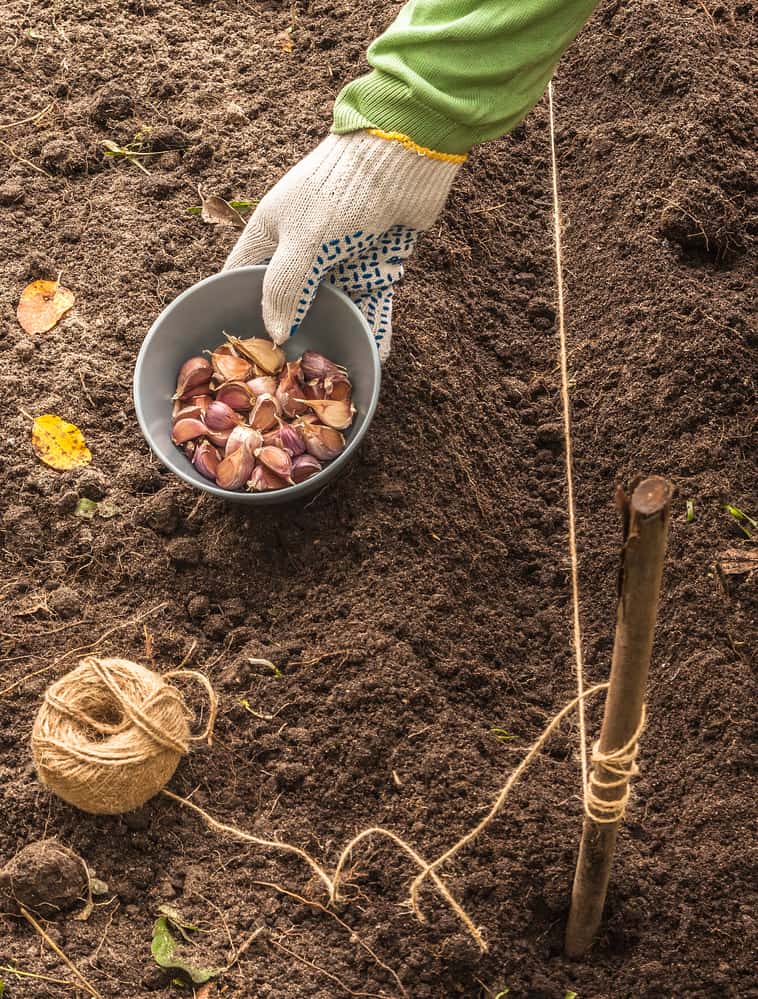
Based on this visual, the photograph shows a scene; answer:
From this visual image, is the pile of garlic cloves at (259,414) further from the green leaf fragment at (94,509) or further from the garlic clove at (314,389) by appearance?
the green leaf fragment at (94,509)

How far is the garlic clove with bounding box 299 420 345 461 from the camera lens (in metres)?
2.26

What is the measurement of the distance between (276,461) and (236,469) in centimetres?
9

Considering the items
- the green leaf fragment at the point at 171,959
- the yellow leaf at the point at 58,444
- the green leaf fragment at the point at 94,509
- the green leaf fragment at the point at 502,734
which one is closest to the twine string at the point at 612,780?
the green leaf fragment at the point at 502,734

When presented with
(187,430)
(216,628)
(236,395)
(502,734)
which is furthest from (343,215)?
(502,734)

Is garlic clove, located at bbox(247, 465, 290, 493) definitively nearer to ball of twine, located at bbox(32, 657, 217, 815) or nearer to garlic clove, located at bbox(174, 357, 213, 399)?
garlic clove, located at bbox(174, 357, 213, 399)

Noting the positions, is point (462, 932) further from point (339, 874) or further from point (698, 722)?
point (698, 722)

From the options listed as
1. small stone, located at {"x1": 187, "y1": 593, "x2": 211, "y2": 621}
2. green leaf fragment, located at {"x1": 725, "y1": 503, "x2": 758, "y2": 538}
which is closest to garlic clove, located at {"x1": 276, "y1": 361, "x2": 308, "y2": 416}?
small stone, located at {"x1": 187, "y1": 593, "x2": 211, "y2": 621}

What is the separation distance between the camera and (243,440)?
223cm

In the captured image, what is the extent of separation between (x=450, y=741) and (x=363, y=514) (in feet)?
1.81

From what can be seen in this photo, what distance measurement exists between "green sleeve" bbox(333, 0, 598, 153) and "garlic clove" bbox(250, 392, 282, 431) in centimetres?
60

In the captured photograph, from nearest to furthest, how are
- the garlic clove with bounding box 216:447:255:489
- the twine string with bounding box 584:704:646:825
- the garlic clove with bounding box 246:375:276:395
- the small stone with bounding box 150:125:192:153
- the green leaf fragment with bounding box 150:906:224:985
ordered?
the twine string with bounding box 584:704:646:825
the green leaf fragment with bounding box 150:906:224:985
the garlic clove with bounding box 216:447:255:489
the garlic clove with bounding box 246:375:276:395
the small stone with bounding box 150:125:192:153

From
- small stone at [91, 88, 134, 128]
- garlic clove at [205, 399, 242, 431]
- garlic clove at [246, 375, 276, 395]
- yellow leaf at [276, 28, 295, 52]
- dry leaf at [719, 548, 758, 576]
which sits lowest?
dry leaf at [719, 548, 758, 576]

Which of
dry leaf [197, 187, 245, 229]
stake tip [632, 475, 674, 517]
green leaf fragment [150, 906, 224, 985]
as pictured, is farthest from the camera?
dry leaf [197, 187, 245, 229]

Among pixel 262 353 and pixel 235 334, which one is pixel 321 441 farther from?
pixel 235 334
